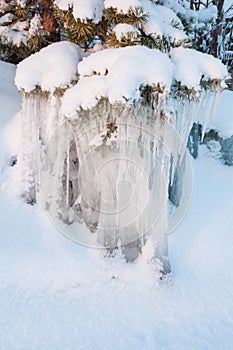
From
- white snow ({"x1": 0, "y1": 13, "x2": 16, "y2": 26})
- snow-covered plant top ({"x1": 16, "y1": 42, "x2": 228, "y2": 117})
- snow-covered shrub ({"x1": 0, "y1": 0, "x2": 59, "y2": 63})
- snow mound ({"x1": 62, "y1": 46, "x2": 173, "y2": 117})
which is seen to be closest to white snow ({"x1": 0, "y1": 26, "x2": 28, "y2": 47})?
snow-covered shrub ({"x1": 0, "y1": 0, "x2": 59, "y2": 63})

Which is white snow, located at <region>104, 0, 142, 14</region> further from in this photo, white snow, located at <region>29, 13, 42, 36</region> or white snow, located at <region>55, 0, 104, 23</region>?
white snow, located at <region>29, 13, 42, 36</region>

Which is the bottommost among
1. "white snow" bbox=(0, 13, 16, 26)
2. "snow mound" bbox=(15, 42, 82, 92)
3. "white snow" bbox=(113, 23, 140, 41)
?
"snow mound" bbox=(15, 42, 82, 92)

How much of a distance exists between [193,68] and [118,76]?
51cm

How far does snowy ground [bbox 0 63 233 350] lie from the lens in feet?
6.47

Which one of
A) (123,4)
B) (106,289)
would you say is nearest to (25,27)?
(123,4)

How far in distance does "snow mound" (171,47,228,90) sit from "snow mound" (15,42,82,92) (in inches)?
27.1

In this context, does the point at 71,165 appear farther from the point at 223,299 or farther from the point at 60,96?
the point at 223,299

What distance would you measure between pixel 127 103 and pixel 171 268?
1554mm

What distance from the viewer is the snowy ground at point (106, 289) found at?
1971 millimetres

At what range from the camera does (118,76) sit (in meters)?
1.66

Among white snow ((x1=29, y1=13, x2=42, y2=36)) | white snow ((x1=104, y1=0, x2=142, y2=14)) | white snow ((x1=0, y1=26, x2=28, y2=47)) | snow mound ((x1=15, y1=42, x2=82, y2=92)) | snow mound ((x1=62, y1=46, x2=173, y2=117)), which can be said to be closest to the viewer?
snow mound ((x1=62, y1=46, x2=173, y2=117))

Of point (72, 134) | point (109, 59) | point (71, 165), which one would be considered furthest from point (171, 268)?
point (109, 59)

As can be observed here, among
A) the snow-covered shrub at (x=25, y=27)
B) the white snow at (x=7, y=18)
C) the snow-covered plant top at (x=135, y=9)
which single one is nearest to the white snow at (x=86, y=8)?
the snow-covered plant top at (x=135, y=9)

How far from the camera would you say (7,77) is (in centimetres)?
308
